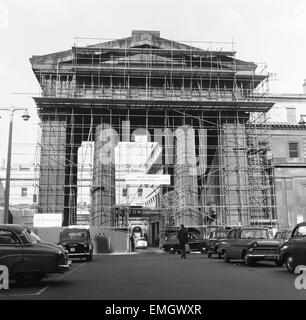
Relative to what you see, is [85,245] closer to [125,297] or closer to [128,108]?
[125,297]

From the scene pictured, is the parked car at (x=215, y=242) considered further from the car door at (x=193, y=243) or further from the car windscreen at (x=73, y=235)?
the car windscreen at (x=73, y=235)

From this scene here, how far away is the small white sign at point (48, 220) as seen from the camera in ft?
116

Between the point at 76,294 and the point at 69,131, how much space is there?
3204cm

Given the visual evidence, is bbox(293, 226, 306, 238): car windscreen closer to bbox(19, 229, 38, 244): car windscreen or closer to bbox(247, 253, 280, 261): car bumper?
bbox(247, 253, 280, 261): car bumper

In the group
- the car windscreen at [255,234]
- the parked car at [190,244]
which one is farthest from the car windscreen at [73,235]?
the parked car at [190,244]

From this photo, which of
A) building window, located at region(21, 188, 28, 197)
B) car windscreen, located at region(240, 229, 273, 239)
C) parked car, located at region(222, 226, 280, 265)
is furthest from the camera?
building window, located at region(21, 188, 28, 197)

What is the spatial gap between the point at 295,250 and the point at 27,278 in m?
7.97

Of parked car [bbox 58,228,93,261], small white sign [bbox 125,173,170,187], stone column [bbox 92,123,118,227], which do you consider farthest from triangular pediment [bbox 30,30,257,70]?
parked car [bbox 58,228,93,261]

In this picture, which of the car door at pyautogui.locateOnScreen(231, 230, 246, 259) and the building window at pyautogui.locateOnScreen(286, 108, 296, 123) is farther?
the building window at pyautogui.locateOnScreen(286, 108, 296, 123)

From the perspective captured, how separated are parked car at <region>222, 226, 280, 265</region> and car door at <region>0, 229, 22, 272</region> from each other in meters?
9.16

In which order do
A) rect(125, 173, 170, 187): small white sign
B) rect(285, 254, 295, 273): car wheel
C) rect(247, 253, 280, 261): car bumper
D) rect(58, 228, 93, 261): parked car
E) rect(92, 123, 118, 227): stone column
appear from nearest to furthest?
1. rect(285, 254, 295, 273): car wheel
2. rect(247, 253, 280, 261): car bumper
3. rect(58, 228, 93, 261): parked car
4. rect(125, 173, 170, 187): small white sign
5. rect(92, 123, 118, 227): stone column

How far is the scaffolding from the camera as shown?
129ft

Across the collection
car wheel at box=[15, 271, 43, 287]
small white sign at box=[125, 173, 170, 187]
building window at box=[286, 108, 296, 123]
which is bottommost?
car wheel at box=[15, 271, 43, 287]

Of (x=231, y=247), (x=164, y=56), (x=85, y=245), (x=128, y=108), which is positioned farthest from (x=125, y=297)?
(x=164, y=56)
